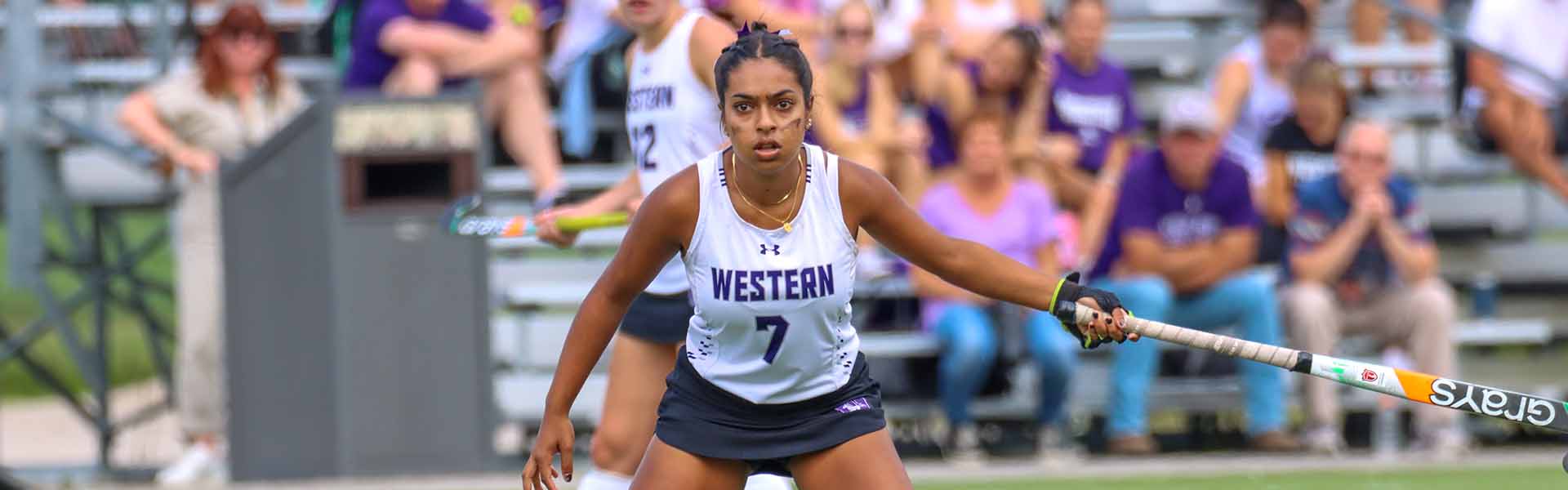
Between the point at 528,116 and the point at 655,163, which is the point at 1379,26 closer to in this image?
the point at 528,116

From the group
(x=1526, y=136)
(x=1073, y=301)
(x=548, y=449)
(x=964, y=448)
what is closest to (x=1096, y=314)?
(x=1073, y=301)

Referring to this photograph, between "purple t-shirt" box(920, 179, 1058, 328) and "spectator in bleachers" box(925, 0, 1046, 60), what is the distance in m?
1.06

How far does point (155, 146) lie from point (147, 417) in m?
1.54

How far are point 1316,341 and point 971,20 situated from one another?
237 cm

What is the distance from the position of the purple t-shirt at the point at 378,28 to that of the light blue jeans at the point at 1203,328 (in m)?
3.18

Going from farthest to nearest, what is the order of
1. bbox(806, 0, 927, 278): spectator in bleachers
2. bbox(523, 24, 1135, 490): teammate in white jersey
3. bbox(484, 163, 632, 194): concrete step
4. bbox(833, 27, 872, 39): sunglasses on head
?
bbox(484, 163, 632, 194): concrete step
bbox(833, 27, 872, 39): sunglasses on head
bbox(806, 0, 927, 278): spectator in bleachers
bbox(523, 24, 1135, 490): teammate in white jersey

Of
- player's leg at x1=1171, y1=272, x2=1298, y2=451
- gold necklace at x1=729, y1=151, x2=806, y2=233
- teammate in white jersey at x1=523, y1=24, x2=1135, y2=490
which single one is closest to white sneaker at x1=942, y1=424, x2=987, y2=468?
player's leg at x1=1171, y1=272, x2=1298, y2=451

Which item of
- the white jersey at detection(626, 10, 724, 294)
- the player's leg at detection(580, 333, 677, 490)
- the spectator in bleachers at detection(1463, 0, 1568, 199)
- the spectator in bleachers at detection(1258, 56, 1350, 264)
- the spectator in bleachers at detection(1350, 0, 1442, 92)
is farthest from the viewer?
the spectator in bleachers at detection(1350, 0, 1442, 92)

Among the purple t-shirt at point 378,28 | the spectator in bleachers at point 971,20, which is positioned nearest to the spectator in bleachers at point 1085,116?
the spectator in bleachers at point 971,20

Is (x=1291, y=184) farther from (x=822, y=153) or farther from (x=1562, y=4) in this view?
(x=822, y=153)

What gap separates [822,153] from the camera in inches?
193

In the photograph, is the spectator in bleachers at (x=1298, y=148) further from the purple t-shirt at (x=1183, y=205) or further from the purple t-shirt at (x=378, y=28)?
the purple t-shirt at (x=378, y=28)

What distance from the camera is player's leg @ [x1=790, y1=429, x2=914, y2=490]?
482 cm

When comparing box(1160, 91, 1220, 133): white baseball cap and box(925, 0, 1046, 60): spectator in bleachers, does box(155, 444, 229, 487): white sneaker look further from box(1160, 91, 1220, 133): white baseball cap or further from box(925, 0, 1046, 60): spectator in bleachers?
box(1160, 91, 1220, 133): white baseball cap
